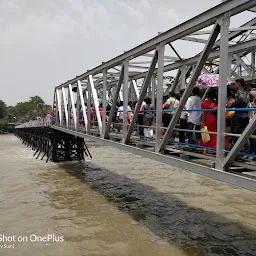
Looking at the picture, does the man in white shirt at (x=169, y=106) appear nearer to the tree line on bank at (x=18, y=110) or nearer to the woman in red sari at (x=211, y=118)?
the woman in red sari at (x=211, y=118)

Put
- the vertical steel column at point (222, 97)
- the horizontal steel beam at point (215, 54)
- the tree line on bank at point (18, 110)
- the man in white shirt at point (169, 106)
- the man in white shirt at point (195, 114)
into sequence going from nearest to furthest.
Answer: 1. the vertical steel column at point (222, 97)
2. the man in white shirt at point (195, 114)
3. the horizontal steel beam at point (215, 54)
4. the man in white shirt at point (169, 106)
5. the tree line on bank at point (18, 110)

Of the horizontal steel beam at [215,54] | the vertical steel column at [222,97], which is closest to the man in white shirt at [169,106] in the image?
the horizontal steel beam at [215,54]

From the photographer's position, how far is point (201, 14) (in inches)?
199

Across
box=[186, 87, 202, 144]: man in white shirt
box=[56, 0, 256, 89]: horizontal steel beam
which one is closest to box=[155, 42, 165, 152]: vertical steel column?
box=[56, 0, 256, 89]: horizontal steel beam

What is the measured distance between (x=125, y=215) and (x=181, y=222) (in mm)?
1655

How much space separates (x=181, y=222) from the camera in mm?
8789

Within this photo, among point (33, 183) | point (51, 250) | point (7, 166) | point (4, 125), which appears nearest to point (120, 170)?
point (33, 183)

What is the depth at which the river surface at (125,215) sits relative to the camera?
7.20 meters

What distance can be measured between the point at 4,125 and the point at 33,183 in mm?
59201

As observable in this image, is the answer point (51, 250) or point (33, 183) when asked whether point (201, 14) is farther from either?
point (33, 183)

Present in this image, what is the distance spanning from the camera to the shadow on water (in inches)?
283

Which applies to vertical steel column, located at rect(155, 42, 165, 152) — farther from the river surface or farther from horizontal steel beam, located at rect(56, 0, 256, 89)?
the river surface

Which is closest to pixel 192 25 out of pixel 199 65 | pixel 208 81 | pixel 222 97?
pixel 199 65

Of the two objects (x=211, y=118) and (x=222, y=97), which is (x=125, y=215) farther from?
(x=222, y=97)
